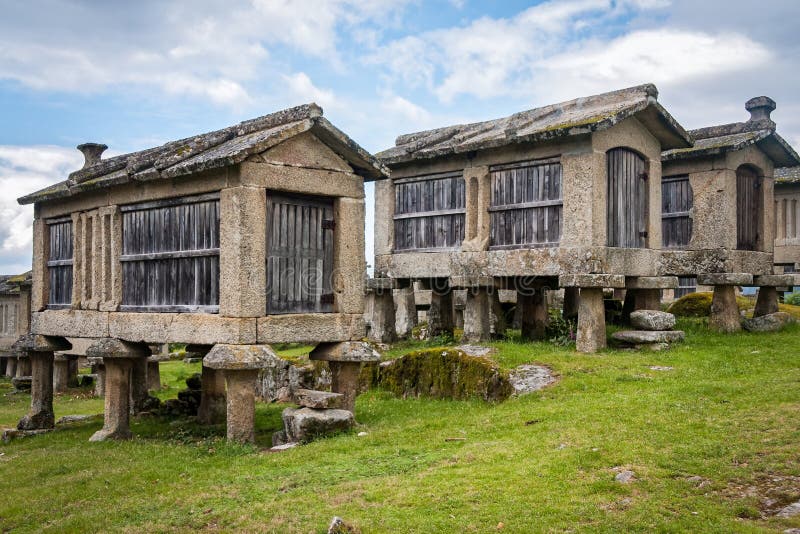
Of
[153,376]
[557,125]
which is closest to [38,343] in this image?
[153,376]

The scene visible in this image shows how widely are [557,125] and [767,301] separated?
7.19m

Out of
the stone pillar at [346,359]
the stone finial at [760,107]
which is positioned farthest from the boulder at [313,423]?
the stone finial at [760,107]

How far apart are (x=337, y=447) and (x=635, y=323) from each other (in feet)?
23.7

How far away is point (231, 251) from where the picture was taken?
10.9 metres

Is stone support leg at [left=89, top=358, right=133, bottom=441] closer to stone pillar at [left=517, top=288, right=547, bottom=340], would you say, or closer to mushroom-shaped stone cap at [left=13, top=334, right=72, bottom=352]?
mushroom-shaped stone cap at [left=13, top=334, right=72, bottom=352]


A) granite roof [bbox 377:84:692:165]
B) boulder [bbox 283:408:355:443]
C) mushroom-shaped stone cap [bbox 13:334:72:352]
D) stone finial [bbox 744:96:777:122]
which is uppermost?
stone finial [bbox 744:96:777:122]

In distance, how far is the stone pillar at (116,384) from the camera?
1283cm

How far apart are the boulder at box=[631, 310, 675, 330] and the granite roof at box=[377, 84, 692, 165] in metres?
3.59

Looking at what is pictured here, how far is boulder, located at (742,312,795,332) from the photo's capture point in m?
16.4

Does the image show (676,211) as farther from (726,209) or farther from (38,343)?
(38,343)

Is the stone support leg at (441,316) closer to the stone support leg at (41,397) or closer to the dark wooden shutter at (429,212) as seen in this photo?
the dark wooden shutter at (429,212)

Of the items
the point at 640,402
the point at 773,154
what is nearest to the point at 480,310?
the point at 640,402

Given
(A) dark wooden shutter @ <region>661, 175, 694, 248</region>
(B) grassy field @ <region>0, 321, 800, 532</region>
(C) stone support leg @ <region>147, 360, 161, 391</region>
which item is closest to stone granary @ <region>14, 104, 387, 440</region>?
(B) grassy field @ <region>0, 321, 800, 532</region>

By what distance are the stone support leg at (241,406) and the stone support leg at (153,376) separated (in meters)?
10.7
